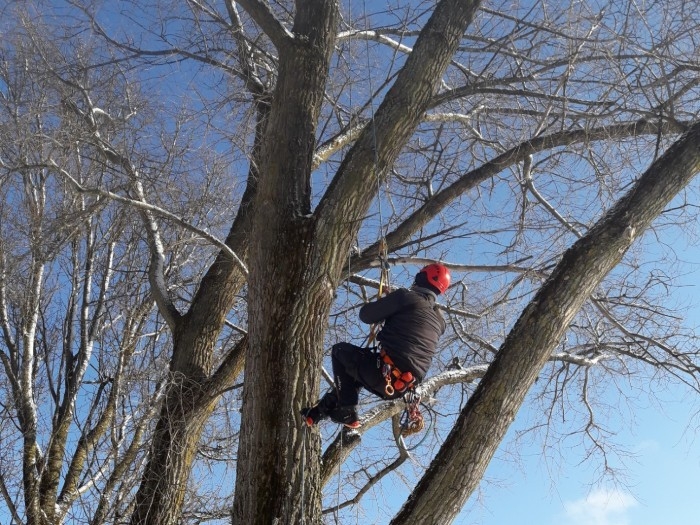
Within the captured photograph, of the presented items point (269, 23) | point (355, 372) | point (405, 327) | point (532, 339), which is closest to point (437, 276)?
point (405, 327)

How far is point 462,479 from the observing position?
305 cm

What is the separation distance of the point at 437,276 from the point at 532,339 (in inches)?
40.7

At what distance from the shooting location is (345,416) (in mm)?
3760

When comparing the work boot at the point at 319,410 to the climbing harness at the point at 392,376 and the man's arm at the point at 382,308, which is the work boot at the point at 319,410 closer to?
the climbing harness at the point at 392,376

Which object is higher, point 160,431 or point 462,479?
point 160,431

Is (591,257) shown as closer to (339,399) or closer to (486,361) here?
(339,399)

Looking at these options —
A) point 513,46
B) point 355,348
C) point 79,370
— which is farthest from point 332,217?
point 79,370

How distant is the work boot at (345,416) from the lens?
11.9 ft

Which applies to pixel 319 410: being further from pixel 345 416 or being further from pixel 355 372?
pixel 355 372

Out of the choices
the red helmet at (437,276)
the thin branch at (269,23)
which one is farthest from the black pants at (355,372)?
the thin branch at (269,23)

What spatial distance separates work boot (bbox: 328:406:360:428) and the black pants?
0.04m

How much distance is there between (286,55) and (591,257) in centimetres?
249

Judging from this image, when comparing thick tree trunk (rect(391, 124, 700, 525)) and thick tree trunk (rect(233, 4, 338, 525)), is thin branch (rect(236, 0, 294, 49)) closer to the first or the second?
thick tree trunk (rect(233, 4, 338, 525))

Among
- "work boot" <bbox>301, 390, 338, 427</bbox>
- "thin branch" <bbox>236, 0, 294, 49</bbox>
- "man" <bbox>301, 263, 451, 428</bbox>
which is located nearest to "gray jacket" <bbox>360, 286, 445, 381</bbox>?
"man" <bbox>301, 263, 451, 428</bbox>
